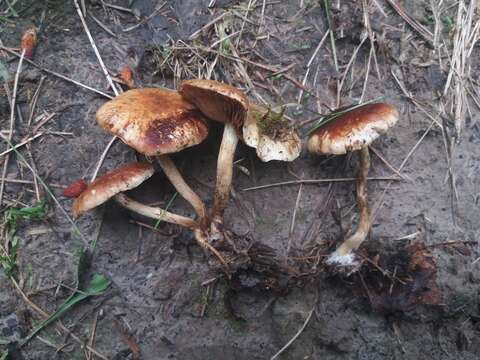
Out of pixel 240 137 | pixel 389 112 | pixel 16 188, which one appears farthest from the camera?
pixel 16 188

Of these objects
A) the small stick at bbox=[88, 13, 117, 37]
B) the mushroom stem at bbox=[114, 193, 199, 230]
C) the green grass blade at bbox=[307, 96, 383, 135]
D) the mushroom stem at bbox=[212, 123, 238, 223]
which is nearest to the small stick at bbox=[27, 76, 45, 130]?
the small stick at bbox=[88, 13, 117, 37]

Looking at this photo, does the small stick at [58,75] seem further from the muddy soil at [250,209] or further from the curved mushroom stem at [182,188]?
the curved mushroom stem at [182,188]

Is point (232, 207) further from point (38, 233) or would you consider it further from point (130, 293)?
point (38, 233)

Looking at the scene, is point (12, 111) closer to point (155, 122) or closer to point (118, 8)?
point (118, 8)

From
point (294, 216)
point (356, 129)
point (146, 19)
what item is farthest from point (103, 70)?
point (356, 129)

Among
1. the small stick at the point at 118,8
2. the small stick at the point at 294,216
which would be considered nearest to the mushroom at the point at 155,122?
the small stick at the point at 294,216

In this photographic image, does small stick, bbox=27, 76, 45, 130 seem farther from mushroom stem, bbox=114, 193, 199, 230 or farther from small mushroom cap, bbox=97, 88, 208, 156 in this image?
mushroom stem, bbox=114, 193, 199, 230

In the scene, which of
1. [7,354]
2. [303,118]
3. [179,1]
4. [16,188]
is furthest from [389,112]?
[7,354]
